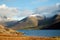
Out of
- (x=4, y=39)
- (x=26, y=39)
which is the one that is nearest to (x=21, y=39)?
(x=26, y=39)

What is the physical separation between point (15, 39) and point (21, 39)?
1186 millimetres

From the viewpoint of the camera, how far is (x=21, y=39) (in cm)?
3070

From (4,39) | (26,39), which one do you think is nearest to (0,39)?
(4,39)

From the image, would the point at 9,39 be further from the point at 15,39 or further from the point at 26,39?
the point at 26,39

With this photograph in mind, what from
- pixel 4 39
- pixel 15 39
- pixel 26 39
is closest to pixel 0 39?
pixel 4 39

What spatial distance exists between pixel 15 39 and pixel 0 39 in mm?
2673

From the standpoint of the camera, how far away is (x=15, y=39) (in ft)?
98.9

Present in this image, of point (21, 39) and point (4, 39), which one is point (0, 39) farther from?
point (21, 39)

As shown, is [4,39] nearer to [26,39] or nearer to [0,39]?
[0,39]

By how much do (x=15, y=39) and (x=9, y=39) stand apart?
1077 millimetres

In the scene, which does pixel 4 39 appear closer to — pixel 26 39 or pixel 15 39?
pixel 15 39

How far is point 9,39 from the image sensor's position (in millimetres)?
30188

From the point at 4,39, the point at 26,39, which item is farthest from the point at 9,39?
the point at 26,39

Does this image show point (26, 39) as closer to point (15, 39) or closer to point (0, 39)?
point (15, 39)
